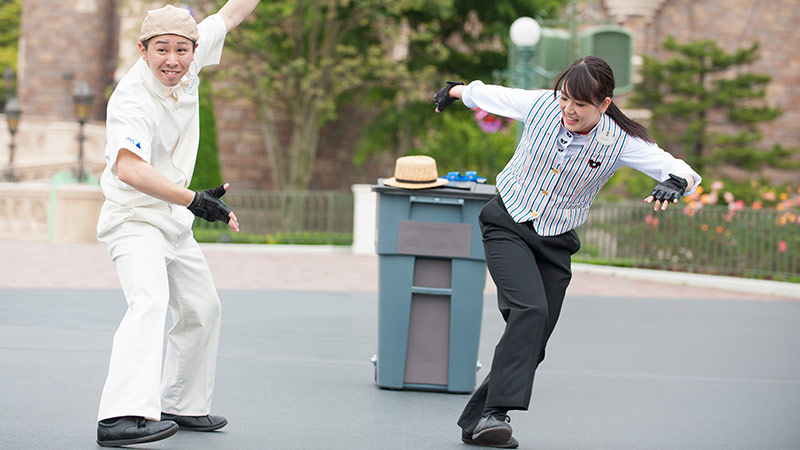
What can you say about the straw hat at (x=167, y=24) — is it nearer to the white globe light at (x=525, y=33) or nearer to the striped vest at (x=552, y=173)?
the striped vest at (x=552, y=173)

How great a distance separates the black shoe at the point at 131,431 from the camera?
424 cm

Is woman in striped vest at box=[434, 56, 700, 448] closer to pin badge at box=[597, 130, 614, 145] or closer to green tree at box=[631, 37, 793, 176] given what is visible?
pin badge at box=[597, 130, 614, 145]

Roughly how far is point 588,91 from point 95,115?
3317 cm

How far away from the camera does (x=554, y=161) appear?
4512mm

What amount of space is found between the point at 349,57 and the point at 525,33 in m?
9.24

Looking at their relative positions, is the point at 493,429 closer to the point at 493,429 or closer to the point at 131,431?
the point at 493,429

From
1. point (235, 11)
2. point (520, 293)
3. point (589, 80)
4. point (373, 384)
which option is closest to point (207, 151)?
point (373, 384)

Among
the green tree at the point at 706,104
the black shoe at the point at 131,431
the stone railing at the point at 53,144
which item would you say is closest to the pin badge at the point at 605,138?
the black shoe at the point at 131,431

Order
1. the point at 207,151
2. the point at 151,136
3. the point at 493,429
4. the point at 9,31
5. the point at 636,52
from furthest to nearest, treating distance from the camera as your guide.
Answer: the point at 9,31, the point at 636,52, the point at 207,151, the point at 493,429, the point at 151,136

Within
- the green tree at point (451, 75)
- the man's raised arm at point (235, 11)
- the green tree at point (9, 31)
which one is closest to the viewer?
the man's raised arm at point (235, 11)

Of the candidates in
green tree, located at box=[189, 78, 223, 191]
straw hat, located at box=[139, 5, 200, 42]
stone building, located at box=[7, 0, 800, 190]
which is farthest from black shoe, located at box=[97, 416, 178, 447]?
stone building, located at box=[7, 0, 800, 190]

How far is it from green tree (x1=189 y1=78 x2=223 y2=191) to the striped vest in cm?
1707

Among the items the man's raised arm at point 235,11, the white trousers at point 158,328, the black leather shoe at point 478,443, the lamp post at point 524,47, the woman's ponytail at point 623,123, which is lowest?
the black leather shoe at point 478,443

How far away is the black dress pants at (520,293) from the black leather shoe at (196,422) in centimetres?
124
